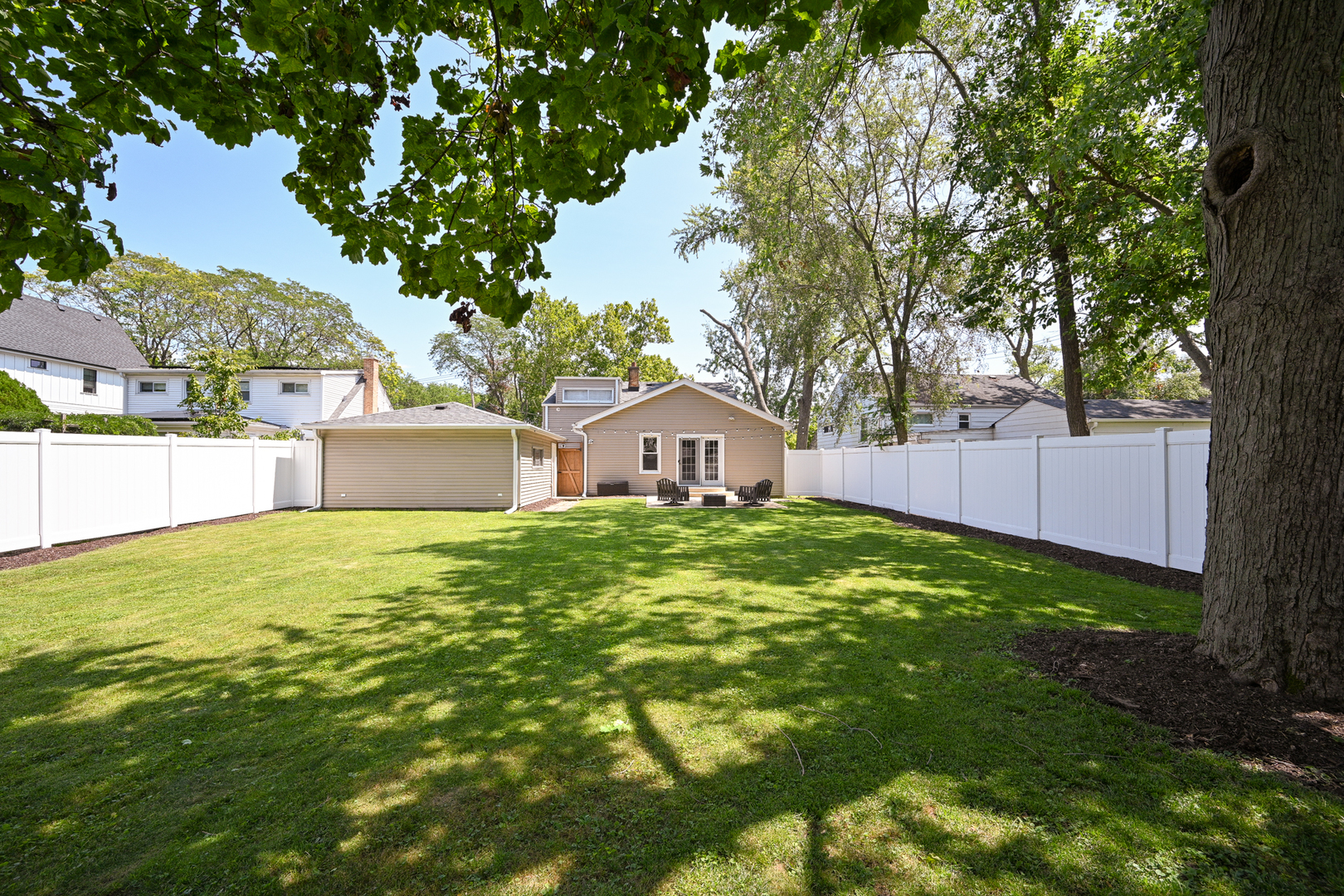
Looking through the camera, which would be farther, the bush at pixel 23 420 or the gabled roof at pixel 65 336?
the gabled roof at pixel 65 336

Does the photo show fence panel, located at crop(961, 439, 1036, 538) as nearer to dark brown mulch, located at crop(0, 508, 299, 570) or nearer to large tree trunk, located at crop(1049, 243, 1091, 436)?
large tree trunk, located at crop(1049, 243, 1091, 436)

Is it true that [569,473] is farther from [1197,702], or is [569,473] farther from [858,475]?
[1197,702]

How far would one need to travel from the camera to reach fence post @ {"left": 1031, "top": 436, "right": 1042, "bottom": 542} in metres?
9.29

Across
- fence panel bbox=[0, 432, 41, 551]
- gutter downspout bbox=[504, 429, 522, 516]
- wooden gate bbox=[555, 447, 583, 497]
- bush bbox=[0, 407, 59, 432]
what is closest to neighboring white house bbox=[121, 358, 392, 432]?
bush bbox=[0, 407, 59, 432]

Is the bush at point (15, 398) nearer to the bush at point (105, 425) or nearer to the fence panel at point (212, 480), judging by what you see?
the bush at point (105, 425)

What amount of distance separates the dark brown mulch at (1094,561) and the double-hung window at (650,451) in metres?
10.9

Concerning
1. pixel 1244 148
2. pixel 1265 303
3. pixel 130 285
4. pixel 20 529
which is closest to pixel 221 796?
pixel 1265 303

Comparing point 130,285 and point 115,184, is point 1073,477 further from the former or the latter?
point 130,285

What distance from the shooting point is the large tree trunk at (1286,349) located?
3.02m

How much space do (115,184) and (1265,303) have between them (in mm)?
6395

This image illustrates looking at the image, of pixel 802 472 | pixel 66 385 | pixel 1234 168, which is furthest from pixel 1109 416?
pixel 66 385

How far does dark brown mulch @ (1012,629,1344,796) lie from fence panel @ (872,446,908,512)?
10.9 metres

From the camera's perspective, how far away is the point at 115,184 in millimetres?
2719

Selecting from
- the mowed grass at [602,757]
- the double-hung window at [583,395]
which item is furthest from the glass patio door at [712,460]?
the mowed grass at [602,757]
